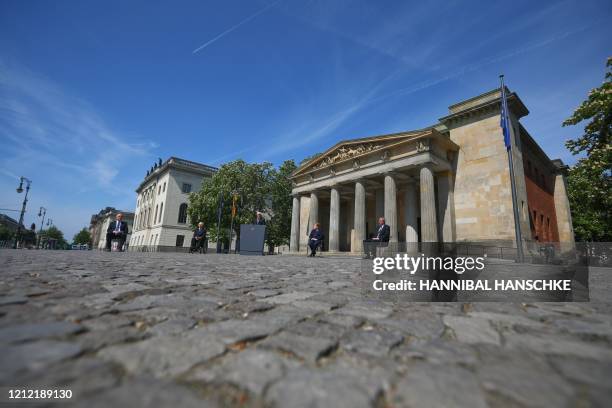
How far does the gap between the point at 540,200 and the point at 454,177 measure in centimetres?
1134

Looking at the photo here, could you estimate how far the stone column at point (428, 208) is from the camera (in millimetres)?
19875

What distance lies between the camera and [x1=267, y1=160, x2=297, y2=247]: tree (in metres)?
37.6

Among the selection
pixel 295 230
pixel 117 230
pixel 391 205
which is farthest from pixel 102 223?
pixel 391 205

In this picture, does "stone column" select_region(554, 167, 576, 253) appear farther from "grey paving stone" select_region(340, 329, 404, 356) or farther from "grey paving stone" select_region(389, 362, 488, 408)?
"grey paving stone" select_region(389, 362, 488, 408)

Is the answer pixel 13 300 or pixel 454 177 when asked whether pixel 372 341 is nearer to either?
pixel 13 300

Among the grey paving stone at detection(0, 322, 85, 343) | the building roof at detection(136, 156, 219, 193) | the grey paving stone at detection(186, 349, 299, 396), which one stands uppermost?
the building roof at detection(136, 156, 219, 193)

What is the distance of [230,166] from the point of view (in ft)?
115

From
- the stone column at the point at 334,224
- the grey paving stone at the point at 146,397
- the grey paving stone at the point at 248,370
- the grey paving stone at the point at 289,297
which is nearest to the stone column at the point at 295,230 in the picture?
the stone column at the point at 334,224

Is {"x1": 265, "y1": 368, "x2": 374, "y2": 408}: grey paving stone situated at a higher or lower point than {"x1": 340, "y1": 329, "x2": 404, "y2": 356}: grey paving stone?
lower

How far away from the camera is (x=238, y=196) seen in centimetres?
3281

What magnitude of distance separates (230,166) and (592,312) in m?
35.0

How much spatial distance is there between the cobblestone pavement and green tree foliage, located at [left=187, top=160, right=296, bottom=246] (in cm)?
3062

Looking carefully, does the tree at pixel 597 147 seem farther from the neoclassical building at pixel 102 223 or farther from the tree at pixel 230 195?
the neoclassical building at pixel 102 223

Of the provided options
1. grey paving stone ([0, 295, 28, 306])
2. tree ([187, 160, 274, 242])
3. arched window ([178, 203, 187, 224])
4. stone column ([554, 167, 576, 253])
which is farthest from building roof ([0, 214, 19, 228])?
stone column ([554, 167, 576, 253])
